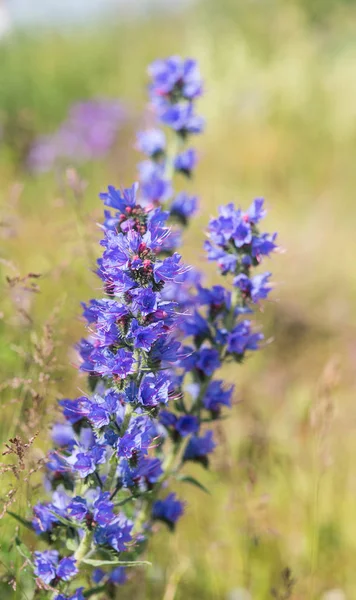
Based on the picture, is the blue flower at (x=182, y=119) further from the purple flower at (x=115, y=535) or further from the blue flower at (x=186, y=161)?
the purple flower at (x=115, y=535)

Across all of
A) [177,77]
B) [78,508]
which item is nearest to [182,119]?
[177,77]

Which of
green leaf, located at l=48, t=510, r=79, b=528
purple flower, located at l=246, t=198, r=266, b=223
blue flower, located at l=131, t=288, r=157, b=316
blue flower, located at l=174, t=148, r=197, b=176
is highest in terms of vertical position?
blue flower, located at l=174, t=148, r=197, b=176

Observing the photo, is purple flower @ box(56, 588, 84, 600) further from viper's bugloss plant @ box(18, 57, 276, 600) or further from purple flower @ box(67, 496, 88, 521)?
purple flower @ box(67, 496, 88, 521)

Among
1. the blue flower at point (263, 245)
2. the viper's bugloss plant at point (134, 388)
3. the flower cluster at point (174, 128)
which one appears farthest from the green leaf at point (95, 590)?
the flower cluster at point (174, 128)

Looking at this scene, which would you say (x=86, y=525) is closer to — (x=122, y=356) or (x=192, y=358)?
(x=122, y=356)

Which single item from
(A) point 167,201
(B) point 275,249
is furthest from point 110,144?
(B) point 275,249

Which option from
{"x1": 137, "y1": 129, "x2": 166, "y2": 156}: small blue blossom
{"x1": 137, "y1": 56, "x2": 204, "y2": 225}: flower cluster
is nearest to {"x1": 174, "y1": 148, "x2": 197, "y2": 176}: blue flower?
{"x1": 137, "y1": 56, "x2": 204, "y2": 225}: flower cluster
